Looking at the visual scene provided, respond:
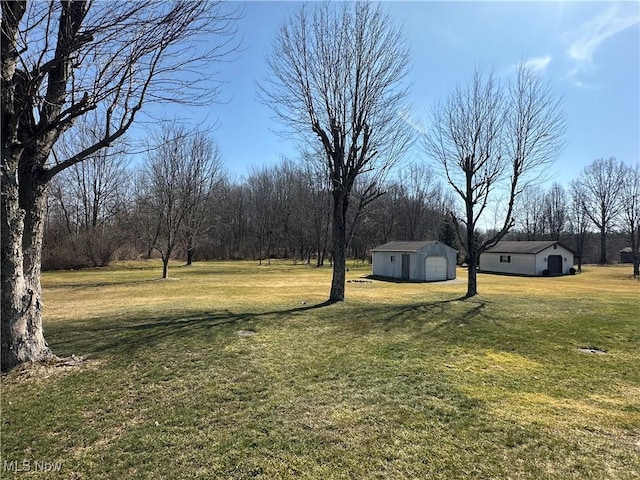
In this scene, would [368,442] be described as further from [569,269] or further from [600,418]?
[569,269]

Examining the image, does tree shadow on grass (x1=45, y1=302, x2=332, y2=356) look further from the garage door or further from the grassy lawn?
the garage door

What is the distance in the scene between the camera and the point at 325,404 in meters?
4.36

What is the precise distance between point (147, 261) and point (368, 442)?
137ft

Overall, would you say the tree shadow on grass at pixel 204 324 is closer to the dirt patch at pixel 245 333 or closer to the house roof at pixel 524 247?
the dirt patch at pixel 245 333

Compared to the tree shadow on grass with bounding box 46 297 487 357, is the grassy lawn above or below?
below

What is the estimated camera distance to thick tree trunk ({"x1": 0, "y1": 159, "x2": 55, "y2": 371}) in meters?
4.81

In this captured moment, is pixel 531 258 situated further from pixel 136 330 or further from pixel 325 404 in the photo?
pixel 325 404

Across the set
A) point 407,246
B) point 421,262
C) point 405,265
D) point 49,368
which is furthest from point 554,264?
point 49,368

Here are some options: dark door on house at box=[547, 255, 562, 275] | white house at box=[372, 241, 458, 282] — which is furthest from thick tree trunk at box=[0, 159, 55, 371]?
dark door on house at box=[547, 255, 562, 275]

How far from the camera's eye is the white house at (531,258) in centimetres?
3606

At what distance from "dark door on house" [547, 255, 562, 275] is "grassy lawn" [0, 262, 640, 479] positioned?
106 ft

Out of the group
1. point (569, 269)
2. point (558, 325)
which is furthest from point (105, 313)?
point (569, 269)

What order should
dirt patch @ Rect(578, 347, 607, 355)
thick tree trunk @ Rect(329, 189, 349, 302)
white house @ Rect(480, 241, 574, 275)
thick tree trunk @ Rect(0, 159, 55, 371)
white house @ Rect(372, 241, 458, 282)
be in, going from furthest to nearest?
1. white house @ Rect(480, 241, 574, 275)
2. white house @ Rect(372, 241, 458, 282)
3. thick tree trunk @ Rect(329, 189, 349, 302)
4. dirt patch @ Rect(578, 347, 607, 355)
5. thick tree trunk @ Rect(0, 159, 55, 371)

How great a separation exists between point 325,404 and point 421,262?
23.9 m
